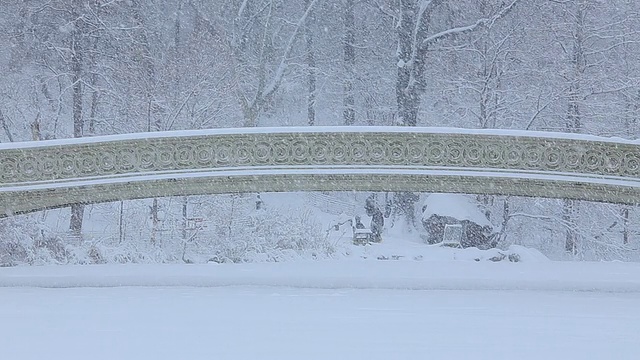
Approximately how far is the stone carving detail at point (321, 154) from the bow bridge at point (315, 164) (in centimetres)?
1

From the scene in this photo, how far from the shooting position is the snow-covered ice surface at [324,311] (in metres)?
5.18

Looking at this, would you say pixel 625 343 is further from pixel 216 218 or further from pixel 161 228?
pixel 161 228

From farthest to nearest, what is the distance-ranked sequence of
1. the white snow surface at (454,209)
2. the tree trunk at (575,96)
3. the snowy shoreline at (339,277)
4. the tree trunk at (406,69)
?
the tree trunk at (406,69) → the tree trunk at (575,96) → the white snow surface at (454,209) → the snowy shoreline at (339,277)

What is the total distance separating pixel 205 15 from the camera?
66.2ft

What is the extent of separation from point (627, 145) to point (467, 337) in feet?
15.9

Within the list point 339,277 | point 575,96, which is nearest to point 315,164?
point 339,277

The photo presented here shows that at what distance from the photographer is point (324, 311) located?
6.65 meters

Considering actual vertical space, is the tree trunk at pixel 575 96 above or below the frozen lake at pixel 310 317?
above

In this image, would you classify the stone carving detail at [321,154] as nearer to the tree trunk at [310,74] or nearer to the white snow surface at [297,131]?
the white snow surface at [297,131]

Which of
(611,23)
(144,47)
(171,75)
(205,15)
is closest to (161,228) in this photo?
(171,75)

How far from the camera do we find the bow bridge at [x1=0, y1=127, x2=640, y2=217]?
9445 mm

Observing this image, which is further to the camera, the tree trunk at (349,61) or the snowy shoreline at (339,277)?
the tree trunk at (349,61)

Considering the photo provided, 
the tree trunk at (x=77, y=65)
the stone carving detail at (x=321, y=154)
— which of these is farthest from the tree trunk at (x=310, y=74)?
the stone carving detail at (x=321, y=154)

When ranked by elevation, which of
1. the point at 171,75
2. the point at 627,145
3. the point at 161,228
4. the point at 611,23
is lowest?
the point at 161,228
